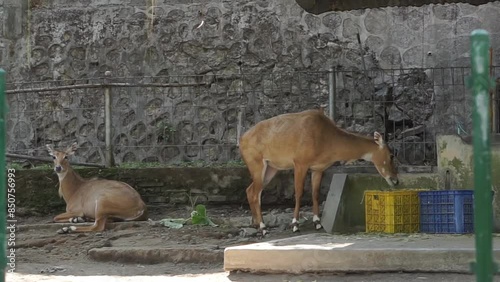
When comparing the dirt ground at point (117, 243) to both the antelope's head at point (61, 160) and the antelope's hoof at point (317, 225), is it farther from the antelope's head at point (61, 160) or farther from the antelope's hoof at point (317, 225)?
the antelope's head at point (61, 160)

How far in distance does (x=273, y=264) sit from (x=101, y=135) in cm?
766

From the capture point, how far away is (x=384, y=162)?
10461 millimetres

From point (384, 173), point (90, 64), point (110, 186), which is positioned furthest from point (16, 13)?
point (384, 173)

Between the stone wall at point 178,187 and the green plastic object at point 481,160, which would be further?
the stone wall at point 178,187

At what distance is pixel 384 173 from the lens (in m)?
10.3

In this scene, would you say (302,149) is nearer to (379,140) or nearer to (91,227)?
(379,140)

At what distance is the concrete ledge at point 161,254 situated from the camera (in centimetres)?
867

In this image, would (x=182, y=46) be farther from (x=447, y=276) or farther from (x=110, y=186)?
(x=447, y=276)

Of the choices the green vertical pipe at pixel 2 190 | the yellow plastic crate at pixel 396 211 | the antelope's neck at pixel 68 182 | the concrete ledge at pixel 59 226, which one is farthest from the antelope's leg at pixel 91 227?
the green vertical pipe at pixel 2 190

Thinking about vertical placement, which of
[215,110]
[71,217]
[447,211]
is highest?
[215,110]

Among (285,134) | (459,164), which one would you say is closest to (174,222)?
(285,134)

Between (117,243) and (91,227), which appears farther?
(91,227)

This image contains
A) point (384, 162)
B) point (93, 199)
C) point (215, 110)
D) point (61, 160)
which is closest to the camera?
point (384, 162)

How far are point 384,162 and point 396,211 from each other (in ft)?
5.80
